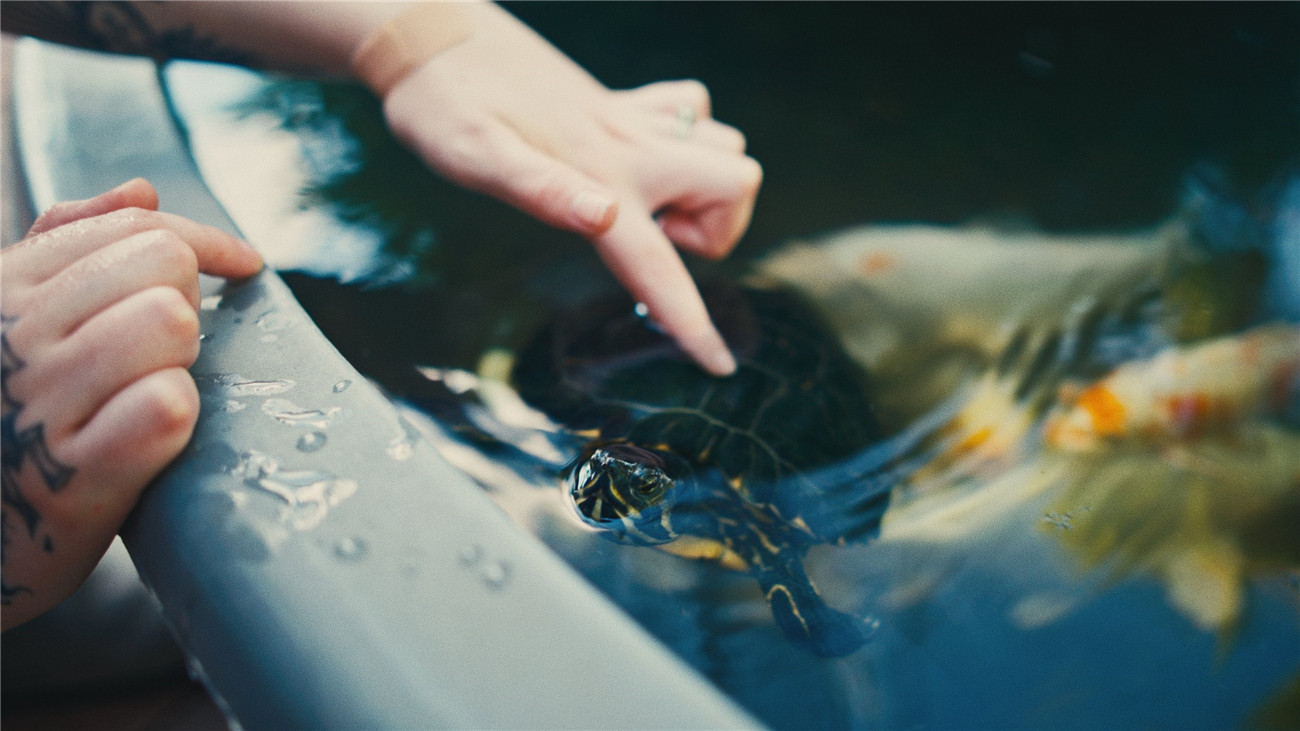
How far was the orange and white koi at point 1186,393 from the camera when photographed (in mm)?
626

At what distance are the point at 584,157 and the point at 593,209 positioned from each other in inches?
4.1

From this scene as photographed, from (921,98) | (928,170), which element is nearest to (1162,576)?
(928,170)

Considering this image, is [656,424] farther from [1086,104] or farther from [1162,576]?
[1086,104]

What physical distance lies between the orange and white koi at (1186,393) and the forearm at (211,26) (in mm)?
645

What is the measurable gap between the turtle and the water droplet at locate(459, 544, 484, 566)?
0.16 metres

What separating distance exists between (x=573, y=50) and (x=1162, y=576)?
2.87 feet

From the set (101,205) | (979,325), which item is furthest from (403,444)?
(979,325)

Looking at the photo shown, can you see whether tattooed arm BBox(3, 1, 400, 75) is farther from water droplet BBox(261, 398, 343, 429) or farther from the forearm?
Result: water droplet BBox(261, 398, 343, 429)

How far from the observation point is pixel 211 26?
1.88 feet

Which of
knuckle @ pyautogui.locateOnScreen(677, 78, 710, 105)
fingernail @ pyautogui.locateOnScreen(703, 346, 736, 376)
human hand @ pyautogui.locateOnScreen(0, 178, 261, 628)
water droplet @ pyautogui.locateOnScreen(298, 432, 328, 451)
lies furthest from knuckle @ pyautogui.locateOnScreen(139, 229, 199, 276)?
knuckle @ pyautogui.locateOnScreen(677, 78, 710, 105)

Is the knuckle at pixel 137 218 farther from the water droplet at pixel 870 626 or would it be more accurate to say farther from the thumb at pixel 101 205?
the water droplet at pixel 870 626

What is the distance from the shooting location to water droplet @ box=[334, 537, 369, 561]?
0.83ft

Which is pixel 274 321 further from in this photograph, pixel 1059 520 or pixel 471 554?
pixel 1059 520

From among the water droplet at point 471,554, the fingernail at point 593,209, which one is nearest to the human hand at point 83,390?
the water droplet at point 471,554
